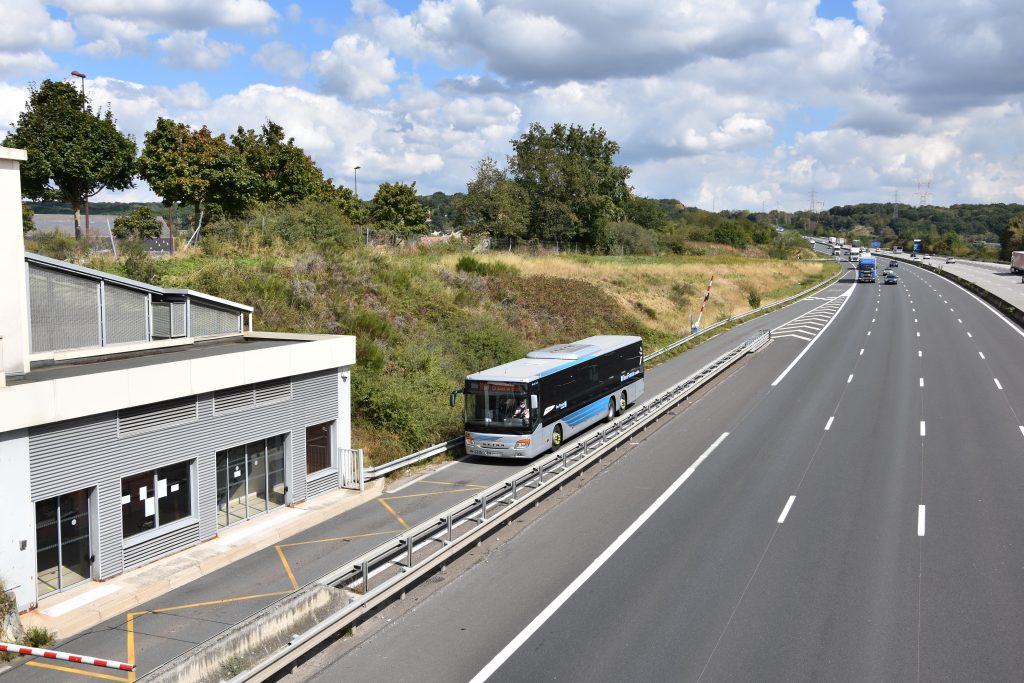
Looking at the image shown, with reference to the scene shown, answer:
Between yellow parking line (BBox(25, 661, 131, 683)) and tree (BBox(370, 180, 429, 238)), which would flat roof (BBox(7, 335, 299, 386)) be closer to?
yellow parking line (BBox(25, 661, 131, 683))

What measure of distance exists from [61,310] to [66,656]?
8.40 metres

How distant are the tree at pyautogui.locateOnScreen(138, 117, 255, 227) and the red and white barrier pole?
30768 mm

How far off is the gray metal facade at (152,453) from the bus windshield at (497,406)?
5.33 meters

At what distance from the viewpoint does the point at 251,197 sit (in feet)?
147

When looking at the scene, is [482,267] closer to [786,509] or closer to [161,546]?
[786,509]

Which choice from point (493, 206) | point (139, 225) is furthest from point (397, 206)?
point (139, 225)

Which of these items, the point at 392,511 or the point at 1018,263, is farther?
the point at 1018,263

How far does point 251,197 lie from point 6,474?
33.4 meters

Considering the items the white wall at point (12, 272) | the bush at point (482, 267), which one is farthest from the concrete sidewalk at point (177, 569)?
the bush at point (482, 267)

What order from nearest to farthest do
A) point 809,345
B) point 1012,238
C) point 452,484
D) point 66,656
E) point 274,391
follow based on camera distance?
1. point 66,656
2. point 274,391
3. point 452,484
4. point 809,345
5. point 1012,238

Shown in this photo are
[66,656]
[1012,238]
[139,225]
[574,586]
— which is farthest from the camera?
[1012,238]

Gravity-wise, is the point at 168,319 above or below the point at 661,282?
above

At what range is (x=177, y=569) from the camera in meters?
16.1

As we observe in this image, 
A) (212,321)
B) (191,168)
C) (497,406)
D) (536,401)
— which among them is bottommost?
(497,406)
